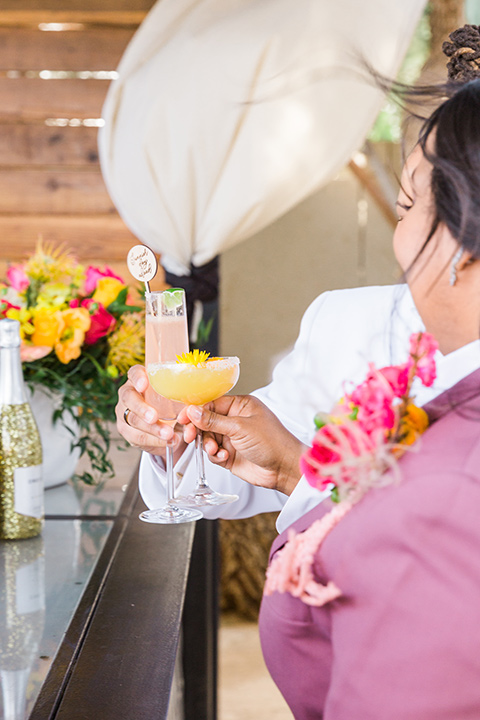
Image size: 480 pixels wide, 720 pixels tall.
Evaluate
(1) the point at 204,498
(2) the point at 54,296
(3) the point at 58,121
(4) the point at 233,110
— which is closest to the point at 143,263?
(1) the point at 204,498

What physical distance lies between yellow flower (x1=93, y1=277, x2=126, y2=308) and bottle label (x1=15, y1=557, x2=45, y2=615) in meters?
0.58

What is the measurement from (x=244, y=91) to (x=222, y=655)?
2.74 m

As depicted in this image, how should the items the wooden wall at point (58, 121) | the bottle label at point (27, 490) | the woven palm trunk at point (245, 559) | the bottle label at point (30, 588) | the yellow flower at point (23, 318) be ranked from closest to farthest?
the bottle label at point (30, 588)
the bottle label at point (27, 490)
the yellow flower at point (23, 318)
the wooden wall at point (58, 121)
the woven palm trunk at point (245, 559)

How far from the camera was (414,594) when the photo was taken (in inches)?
25.5

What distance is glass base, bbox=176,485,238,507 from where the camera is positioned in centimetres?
121

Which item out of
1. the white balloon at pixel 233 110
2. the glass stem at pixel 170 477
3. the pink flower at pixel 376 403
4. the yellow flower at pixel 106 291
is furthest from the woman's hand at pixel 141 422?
the white balloon at pixel 233 110

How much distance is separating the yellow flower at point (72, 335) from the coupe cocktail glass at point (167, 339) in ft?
1.12

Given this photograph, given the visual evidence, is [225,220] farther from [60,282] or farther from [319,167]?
[60,282]

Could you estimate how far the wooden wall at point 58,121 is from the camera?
3.62 m

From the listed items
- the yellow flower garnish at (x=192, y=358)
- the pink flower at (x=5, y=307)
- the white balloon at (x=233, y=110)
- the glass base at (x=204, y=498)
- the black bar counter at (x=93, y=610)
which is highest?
the white balloon at (x=233, y=110)

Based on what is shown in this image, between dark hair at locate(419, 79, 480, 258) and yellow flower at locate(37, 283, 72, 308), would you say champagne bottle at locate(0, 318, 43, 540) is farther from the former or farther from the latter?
dark hair at locate(419, 79, 480, 258)

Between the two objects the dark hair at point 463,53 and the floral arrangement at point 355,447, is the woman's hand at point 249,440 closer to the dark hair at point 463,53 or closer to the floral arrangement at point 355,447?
the floral arrangement at point 355,447

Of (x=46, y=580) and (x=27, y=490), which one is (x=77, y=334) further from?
(x=46, y=580)

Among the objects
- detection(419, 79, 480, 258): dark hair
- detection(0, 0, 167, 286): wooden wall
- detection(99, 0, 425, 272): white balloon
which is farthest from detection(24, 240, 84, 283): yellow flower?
detection(0, 0, 167, 286): wooden wall
